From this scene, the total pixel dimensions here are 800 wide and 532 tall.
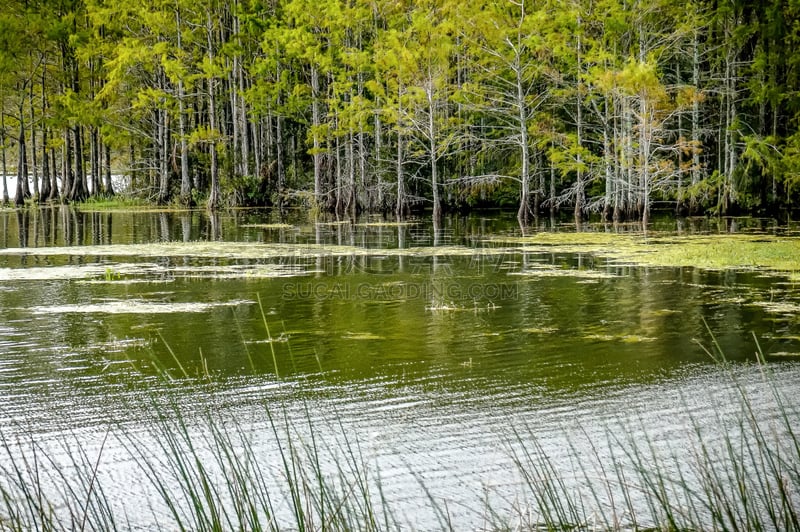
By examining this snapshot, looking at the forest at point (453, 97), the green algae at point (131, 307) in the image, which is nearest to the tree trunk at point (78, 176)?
the forest at point (453, 97)

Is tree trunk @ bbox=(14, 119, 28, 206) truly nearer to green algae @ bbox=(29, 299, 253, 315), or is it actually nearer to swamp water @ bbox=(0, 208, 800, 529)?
swamp water @ bbox=(0, 208, 800, 529)

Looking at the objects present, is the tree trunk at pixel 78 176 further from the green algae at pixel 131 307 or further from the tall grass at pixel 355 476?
the tall grass at pixel 355 476

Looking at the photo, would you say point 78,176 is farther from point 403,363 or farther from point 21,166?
point 403,363

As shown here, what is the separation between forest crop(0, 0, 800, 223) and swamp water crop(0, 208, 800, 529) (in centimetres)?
1268

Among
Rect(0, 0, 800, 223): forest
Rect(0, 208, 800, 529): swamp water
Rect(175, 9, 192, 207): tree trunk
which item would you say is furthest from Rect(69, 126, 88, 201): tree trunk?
Rect(0, 208, 800, 529): swamp water

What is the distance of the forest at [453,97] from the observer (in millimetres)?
Answer: 28188

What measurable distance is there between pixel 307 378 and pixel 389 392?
0.84 metres

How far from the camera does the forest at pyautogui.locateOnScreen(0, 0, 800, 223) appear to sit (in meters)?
28.2

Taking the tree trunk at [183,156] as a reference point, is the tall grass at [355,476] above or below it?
below

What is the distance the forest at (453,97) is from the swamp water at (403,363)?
12.7 metres

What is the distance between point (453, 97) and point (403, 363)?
77.4 feet

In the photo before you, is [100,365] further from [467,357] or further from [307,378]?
[467,357]

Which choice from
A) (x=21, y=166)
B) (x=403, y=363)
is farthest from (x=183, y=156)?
(x=403, y=363)

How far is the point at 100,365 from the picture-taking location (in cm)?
822
